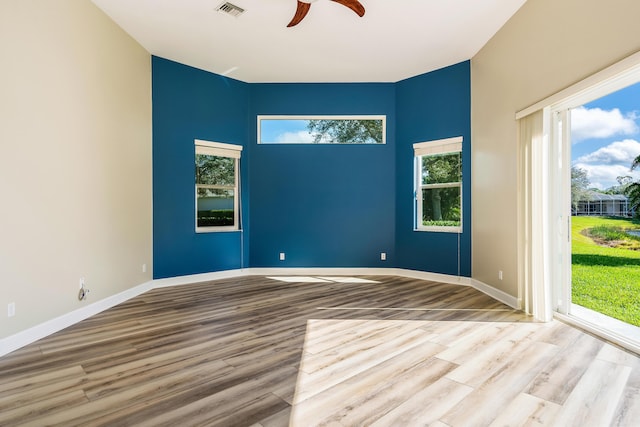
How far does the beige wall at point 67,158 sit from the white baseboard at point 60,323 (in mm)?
57

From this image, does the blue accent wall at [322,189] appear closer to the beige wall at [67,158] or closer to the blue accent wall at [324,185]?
the blue accent wall at [324,185]

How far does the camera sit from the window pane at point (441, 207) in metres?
5.17

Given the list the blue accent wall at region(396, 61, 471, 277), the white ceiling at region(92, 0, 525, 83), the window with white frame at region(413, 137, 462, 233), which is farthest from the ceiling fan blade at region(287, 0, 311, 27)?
the window with white frame at region(413, 137, 462, 233)

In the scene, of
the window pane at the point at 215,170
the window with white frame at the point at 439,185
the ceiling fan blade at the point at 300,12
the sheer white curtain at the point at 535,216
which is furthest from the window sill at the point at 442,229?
the ceiling fan blade at the point at 300,12

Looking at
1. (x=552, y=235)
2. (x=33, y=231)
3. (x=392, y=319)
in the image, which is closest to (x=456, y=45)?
(x=552, y=235)

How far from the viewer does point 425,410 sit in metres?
1.85

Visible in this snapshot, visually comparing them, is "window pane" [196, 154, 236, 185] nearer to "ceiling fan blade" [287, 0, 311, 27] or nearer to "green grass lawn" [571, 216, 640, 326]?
"ceiling fan blade" [287, 0, 311, 27]

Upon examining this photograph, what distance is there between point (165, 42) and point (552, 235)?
5122mm

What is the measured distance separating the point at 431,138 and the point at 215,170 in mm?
3504

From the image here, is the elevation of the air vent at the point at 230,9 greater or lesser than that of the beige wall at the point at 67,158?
greater

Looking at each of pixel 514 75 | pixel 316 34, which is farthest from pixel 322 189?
pixel 514 75

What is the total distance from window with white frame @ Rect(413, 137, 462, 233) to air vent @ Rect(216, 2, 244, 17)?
3.22 m

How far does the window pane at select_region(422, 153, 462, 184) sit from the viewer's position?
16.8 feet

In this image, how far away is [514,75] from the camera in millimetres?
3852
